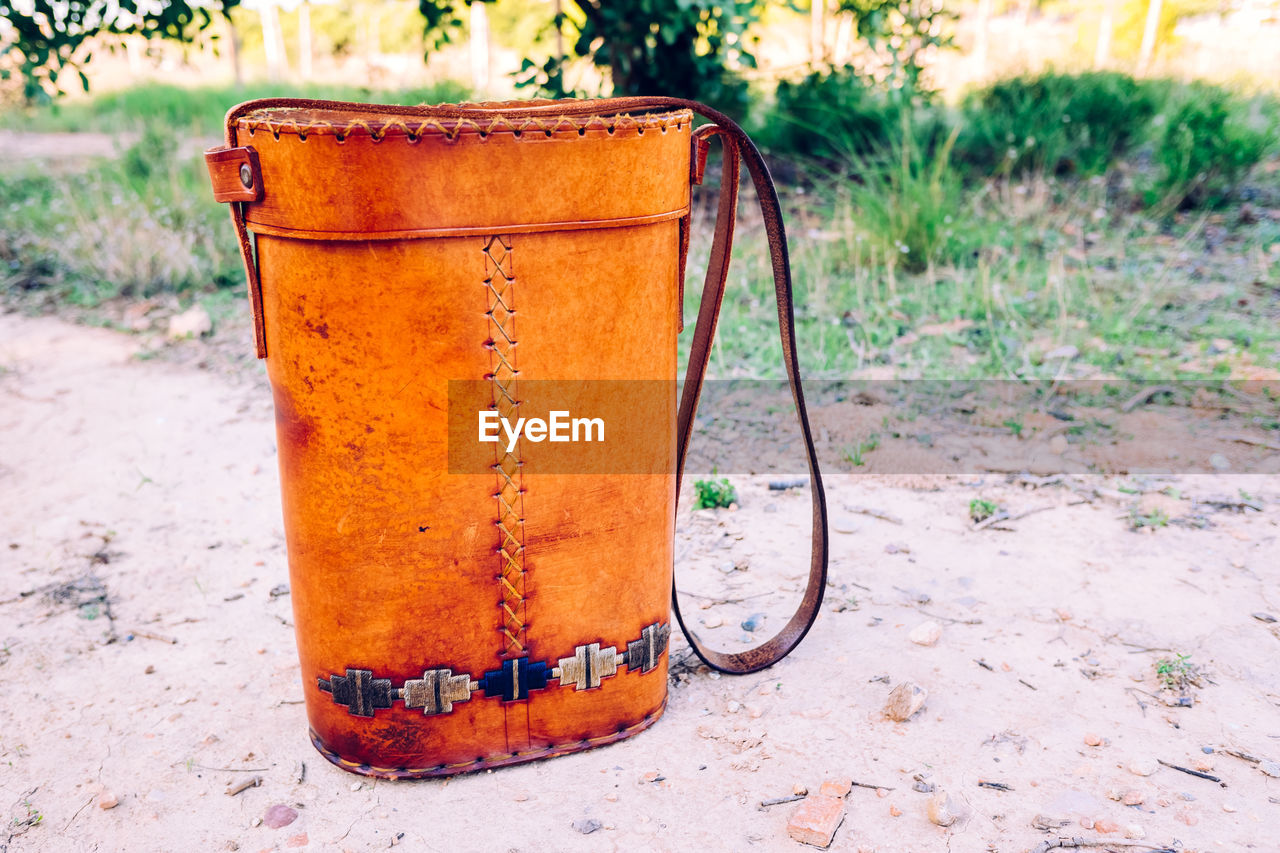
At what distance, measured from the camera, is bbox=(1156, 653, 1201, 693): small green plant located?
1687 millimetres

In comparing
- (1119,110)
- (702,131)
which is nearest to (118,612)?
(702,131)

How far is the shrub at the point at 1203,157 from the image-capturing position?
466 cm

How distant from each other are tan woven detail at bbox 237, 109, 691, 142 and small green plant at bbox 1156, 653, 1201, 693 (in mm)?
1308

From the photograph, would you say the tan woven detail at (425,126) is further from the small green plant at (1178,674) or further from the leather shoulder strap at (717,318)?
the small green plant at (1178,674)

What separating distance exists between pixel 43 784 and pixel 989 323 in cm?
301

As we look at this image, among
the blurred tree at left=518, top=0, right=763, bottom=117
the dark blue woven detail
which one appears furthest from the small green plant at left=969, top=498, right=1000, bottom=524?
the blurred tree at left=518, top=0, right=763, bottom=117

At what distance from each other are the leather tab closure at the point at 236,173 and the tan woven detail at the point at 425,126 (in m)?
0.04

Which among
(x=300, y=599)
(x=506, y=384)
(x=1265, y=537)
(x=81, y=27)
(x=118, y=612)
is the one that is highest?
(x=81, y=27)

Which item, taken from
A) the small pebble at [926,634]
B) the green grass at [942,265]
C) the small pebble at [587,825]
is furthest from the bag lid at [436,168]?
the green grass at [942,265]

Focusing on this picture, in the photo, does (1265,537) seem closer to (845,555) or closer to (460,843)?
(845,555)

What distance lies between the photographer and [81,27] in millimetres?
3516

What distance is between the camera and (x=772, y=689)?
1742mm

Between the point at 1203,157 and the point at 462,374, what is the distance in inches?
182

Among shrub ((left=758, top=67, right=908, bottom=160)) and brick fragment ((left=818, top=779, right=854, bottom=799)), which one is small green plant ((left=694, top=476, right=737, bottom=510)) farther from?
shrub ((left=758, top=67, right=908, bottom=160))
